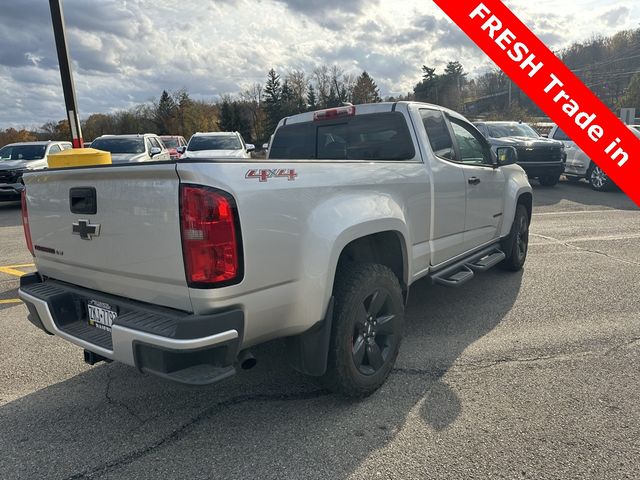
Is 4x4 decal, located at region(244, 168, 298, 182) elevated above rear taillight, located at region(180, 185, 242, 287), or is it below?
above

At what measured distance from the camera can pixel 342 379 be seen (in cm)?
277

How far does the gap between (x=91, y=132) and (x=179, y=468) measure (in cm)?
7472

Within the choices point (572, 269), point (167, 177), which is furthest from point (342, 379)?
point (572, 269)

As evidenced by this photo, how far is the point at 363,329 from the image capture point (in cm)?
296

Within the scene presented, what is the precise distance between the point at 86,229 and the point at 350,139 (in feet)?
7.80

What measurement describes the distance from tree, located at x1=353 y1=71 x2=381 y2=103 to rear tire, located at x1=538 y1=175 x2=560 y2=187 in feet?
188

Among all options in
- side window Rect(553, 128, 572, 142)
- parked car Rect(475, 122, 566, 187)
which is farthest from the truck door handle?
side window Rect(553, 128, 572, 142)

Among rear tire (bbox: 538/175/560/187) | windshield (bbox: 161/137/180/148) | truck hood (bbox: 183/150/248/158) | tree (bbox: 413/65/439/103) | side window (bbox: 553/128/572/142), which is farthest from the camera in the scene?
tree (bbox: 413/65/439/103)

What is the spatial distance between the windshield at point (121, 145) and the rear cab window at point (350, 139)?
35.2ft

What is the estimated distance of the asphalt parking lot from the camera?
2.39m

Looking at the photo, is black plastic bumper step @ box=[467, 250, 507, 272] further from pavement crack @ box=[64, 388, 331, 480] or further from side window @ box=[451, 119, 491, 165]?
pavement crack @ box=[64, 388, 331, 480]

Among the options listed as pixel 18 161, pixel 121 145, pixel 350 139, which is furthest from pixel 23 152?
pixel 350 139

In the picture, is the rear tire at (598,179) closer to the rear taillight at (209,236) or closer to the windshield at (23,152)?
the rear taillight at (209,236)

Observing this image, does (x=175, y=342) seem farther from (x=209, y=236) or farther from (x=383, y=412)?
(x=383, y=412)
